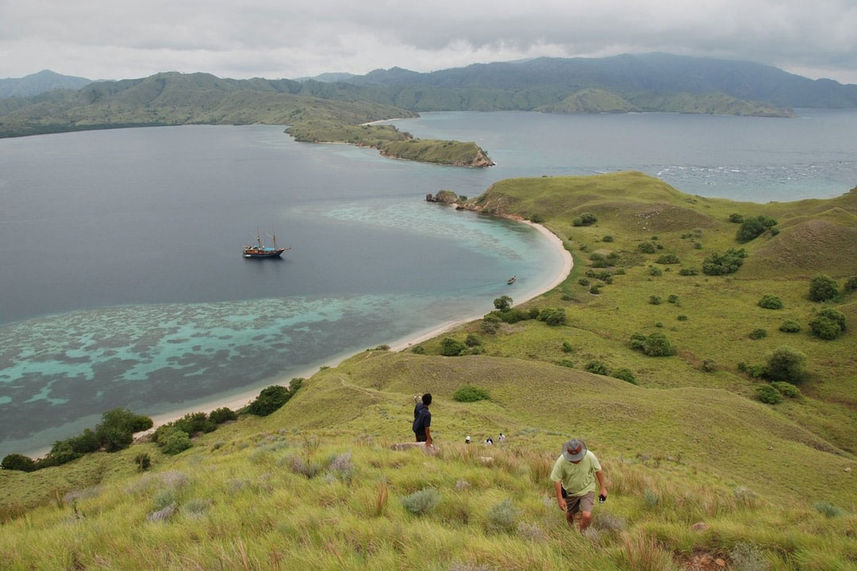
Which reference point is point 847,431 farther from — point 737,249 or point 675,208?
point 675,208

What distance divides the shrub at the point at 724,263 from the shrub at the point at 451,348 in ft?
151

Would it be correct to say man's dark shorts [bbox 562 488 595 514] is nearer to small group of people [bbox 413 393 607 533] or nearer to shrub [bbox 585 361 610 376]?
small group of people [bbox 413 393 607 533]

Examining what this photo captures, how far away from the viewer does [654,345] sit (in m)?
50.3

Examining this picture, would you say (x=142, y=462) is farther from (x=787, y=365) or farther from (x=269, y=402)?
(x=787, y=365)

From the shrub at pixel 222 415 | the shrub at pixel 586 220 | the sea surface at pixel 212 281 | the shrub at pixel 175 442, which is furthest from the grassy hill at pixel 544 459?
the shrub at pixel 586 220

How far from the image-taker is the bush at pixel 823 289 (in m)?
59.2

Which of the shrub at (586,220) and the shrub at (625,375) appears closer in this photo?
the shrub at (625,375)

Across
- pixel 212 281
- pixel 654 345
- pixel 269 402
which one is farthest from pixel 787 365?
pixel 212 281

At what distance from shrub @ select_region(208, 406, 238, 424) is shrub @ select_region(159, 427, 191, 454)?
394cm

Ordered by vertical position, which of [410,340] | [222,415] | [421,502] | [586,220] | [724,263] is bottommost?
[222,415]

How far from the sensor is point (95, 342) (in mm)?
57156

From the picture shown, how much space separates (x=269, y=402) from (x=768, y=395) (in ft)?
138

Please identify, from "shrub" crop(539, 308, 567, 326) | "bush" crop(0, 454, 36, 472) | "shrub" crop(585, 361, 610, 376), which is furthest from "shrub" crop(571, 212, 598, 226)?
"bush" crop(0, 454, 36, 472)

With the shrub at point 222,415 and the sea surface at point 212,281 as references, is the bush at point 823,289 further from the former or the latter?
the shrub at point 222,415
